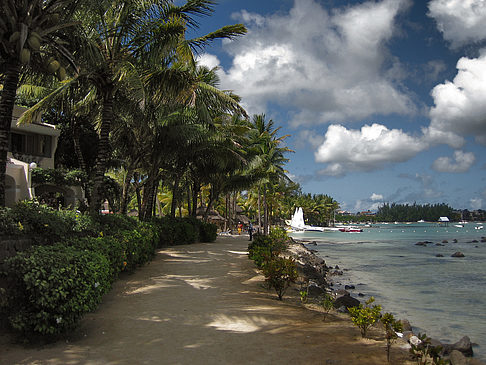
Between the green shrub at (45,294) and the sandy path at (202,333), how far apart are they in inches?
12.3

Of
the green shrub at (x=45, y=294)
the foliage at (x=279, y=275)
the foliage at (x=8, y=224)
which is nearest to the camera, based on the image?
the green shrub at (x=45, y=294)

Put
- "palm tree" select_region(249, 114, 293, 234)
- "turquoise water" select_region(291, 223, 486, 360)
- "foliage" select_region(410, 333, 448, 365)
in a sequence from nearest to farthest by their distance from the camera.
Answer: "foliage" select_region(410, 333, 448, 365), "turquoise water" select_region(291, 223, 486, 360), "palm tree" select_region(249, 114, 293, 234)

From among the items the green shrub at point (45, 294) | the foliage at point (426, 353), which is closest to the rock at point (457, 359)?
the foliage at point (426, 353)

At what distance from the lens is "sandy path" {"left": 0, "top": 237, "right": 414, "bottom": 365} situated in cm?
468

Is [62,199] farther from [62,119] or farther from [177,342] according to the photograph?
[177,342]

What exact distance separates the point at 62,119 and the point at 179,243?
11104mm

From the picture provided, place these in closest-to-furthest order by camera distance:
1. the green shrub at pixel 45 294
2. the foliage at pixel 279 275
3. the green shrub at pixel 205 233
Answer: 1. the green shrub at pixel 45 294
2. the foliage at pixel 279 275
3. the green shrub at pixel 205 233

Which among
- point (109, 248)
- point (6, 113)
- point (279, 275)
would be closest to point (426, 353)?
point (279, 275)

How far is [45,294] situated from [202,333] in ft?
7.40

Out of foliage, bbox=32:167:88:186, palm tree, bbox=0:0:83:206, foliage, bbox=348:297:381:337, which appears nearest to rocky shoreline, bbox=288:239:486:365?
foliage, bbox=348:297:381:337

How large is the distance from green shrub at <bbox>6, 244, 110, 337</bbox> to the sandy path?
31 centimetres

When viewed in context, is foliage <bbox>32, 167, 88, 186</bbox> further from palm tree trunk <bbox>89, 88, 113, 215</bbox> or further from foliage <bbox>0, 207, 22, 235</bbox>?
foliage <bbox>0, 207, 22, 235</bbox>

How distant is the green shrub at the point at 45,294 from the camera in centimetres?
→ 483

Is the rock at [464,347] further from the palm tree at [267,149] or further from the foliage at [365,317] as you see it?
the palm tree at [267,149]
